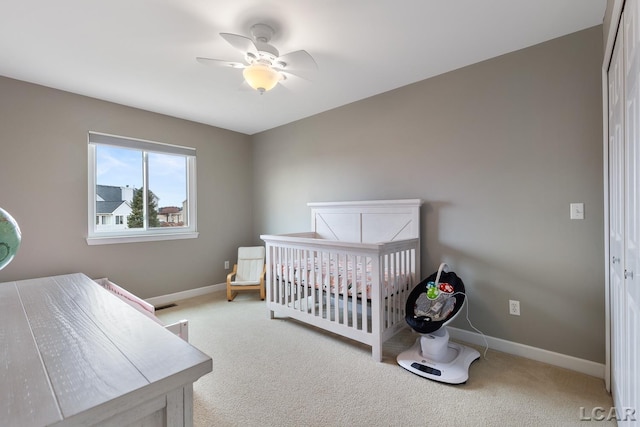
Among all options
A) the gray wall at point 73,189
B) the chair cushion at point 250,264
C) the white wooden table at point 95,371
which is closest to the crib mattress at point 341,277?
the chair cushion at point 250,264

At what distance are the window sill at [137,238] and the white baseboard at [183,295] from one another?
27.9 inches

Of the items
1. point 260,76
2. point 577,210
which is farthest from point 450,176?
point 260,76

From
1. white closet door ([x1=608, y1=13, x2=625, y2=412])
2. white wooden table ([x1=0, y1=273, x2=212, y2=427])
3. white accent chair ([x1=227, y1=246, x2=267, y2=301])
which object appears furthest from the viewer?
white accent chair ([x1=227, y1=246, x2=267, y2=301])

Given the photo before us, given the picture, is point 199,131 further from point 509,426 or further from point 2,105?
point 509,426

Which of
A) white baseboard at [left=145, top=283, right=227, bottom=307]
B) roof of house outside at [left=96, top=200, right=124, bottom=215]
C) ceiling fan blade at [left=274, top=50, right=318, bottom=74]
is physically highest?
ceiling fan blade at [left=274, top=50, right=318, bottom=74]

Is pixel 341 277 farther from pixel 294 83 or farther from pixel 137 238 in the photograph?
pixel 137 238

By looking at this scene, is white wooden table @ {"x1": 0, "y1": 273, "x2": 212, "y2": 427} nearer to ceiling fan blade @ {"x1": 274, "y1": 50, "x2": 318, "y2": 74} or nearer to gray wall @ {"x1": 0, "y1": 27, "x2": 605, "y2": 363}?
ceiling fan blade @ {"x1": 274, "y1": 50, "x2": 318, "y2": 74}

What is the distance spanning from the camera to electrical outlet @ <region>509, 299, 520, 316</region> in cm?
227

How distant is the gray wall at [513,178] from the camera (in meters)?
2.00

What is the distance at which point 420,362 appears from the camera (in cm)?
208

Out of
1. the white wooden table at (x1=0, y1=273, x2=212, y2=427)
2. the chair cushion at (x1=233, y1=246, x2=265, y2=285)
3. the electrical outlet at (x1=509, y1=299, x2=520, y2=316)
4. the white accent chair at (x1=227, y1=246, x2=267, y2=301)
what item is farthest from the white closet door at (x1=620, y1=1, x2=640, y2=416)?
the chair cushion at (x1=233, y1=246, x2=265, y2=285)

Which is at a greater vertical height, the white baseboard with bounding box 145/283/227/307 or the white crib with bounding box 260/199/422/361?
the white crib with bounding box 260/199/422/361

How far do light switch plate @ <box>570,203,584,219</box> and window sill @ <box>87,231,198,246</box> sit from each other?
391 centimetres

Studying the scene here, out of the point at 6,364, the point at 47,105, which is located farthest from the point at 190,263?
the point at 6,364
